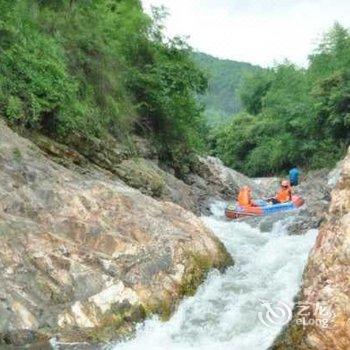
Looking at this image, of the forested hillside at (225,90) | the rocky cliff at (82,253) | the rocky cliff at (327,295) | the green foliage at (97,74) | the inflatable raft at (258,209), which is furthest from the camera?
the forested hillside at (225,90)

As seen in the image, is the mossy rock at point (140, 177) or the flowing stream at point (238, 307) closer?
the flowing stream at point (238, 307)

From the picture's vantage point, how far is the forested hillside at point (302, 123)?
29219mm

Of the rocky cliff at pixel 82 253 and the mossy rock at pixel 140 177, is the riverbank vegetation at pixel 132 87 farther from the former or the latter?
the rocky cliff at pixel 82 253

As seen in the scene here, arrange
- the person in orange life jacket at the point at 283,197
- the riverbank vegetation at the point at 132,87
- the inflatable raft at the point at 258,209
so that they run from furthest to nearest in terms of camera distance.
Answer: the person in orange life jacket at the point at 283,197 → the inflatable raft at the point at 258,209 → the riverbank vegetation at the point at 132,87

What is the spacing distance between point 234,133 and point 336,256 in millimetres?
37051

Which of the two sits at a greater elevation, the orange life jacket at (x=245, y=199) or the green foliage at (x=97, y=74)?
the green foliage at (x=97, y=74)

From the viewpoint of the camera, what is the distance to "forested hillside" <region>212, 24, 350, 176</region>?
2922 cm

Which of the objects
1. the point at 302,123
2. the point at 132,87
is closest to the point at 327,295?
the point at 132,87

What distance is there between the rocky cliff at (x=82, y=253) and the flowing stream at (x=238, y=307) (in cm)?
24

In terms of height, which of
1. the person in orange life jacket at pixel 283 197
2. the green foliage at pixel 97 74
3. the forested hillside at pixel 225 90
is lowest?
the person in orange life jacket at pixel 283 197

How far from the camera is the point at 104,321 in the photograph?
7.92 m

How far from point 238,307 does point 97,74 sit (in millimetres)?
9175

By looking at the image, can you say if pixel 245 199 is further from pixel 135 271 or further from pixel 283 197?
pixel 135 271

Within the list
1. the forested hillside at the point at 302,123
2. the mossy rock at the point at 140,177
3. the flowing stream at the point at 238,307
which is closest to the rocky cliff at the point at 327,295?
the flowing stream at the point at 238,307
